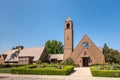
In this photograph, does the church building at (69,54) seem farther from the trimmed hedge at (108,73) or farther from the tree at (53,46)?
the trimmed hedge at (108,73)

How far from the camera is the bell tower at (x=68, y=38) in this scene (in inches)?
1722

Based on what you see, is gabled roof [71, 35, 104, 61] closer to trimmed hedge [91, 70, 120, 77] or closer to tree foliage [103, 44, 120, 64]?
tree foliage [103, 44, 120, 64]

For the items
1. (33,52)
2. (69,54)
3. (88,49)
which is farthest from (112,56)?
(33,52)

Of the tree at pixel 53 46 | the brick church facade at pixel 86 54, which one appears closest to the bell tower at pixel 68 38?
the brick church facade at pixel 86 54

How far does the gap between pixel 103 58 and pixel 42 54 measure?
753 inches

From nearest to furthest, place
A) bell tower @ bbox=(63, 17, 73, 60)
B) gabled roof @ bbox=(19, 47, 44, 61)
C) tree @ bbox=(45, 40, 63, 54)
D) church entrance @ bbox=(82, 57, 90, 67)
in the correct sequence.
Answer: church entrance @ bbox=(82, 57, 90, 67), bell tower @ bbox=(63, 17, 73, 60), gabled roof @ bbox=(19, 47, 44, 61), tree @ bbox=(45, 40, 63, 54)

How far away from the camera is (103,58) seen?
39125 millimetres

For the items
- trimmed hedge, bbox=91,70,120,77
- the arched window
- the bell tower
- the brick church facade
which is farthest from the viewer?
the bell tower

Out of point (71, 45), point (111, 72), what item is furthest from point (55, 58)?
point (111, 72)

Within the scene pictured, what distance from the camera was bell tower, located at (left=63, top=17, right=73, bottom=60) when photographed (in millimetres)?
43750

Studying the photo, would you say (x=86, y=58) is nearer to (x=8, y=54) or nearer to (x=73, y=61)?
(x=73, y=61)

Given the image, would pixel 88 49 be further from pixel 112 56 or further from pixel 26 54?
pixel 26 54

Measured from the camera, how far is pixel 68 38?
1753 inches

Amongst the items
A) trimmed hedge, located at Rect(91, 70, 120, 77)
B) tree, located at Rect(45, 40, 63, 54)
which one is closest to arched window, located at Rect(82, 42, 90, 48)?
trimmed hedge, located at Rect(91, 70, 120, 77)
